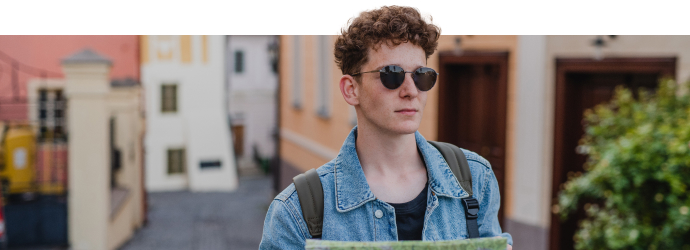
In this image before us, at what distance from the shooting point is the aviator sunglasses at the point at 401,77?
4.55ft

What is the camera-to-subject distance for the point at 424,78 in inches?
55.9

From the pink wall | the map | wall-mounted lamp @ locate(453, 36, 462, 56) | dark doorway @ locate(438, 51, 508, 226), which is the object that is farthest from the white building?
the map

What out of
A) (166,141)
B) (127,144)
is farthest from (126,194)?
(166,141)

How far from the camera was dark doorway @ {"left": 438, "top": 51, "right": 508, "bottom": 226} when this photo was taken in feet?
19.4

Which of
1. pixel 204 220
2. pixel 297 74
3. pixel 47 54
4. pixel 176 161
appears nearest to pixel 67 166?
pixel 297 74

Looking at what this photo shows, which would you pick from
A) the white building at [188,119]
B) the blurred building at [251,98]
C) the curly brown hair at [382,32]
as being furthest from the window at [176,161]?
the curly brown hair at [382,32]

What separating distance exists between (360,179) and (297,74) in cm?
1109

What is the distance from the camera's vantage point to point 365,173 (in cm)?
155

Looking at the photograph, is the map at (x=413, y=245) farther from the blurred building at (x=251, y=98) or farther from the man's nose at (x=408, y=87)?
the blurred building at (x=251, y=98)

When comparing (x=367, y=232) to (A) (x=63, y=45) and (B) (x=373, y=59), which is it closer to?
(B) (x=373, y=59)

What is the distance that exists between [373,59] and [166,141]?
2254cm

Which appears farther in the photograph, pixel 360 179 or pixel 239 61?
pixel 239 61

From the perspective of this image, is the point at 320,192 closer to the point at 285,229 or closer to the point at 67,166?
the point at 285,229

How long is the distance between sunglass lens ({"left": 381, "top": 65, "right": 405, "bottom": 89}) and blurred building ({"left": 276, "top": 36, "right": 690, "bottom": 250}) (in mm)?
3560
